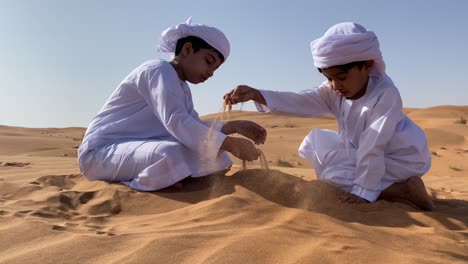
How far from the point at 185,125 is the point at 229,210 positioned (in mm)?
852

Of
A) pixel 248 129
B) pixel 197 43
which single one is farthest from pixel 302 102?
pixel 197 43

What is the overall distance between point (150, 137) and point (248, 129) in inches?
31.4

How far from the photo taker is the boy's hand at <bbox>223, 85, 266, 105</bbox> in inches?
147

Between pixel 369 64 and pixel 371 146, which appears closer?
pixel 371 146

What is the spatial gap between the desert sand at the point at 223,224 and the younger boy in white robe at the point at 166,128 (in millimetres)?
140

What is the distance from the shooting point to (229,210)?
2.83 meters

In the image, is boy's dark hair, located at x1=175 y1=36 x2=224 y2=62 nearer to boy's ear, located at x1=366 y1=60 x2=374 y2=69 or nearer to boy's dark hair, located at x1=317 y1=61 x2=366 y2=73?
boy's dark hair, located at x1=317 y1=61 x2=366 y2=73

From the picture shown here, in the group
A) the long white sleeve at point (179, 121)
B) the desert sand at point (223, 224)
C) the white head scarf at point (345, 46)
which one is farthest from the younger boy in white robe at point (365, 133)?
the long white sleeve at point (179, 121)

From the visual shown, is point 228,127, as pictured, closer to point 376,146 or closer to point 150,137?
point 150,137

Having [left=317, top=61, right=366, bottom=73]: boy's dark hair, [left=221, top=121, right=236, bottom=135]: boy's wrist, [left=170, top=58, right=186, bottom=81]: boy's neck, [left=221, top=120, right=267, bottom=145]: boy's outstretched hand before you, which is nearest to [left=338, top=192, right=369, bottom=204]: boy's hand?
[left=221, top=120, right=267, bottom=145]: boy's outstretched hand

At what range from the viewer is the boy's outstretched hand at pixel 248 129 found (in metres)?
3.75

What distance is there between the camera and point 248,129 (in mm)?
→ 3805

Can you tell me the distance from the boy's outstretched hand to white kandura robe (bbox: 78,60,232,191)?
0.10 metres

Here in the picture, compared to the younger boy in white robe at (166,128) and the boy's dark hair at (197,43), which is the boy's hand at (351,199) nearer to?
the younger boy in white robe at (166,128)
